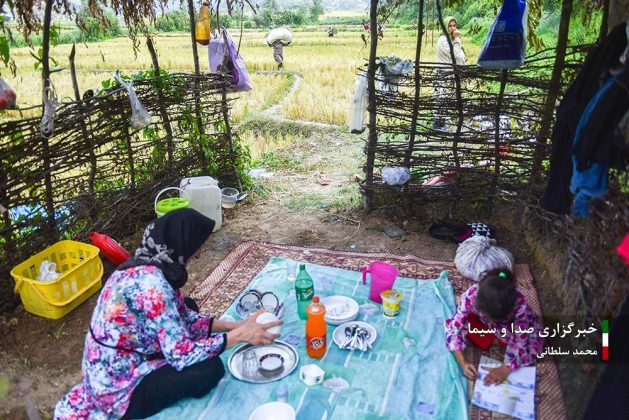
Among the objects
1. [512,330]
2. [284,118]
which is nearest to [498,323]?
[512,330]

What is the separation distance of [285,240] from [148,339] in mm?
2535

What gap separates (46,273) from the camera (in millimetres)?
3607

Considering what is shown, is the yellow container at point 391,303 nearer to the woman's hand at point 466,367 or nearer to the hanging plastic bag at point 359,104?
the woman's hand at point 466,367

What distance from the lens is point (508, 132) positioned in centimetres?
455

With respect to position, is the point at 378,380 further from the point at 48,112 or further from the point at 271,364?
the point at 48,112

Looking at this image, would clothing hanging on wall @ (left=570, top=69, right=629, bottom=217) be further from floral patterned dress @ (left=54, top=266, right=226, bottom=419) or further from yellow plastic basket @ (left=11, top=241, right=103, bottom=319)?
yellow plastic basket @ (left=11, top=241, right=103, bottom=319)

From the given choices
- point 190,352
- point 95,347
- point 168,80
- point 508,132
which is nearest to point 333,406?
point 190,352

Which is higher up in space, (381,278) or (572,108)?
(572,108)

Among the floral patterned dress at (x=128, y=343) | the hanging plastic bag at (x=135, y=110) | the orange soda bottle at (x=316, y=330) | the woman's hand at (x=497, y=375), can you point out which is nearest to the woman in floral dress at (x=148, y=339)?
the floral patterned dress at (x=128, y=343)

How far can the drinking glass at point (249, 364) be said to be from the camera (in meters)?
2.82

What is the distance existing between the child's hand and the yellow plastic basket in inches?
112

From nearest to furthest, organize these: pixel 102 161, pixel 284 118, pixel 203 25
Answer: pixel 102 161 < pixel 203 25 < pixel 284 118

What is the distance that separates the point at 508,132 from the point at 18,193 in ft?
14.1

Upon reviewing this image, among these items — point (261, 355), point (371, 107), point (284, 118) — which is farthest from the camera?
point (284, 118)
